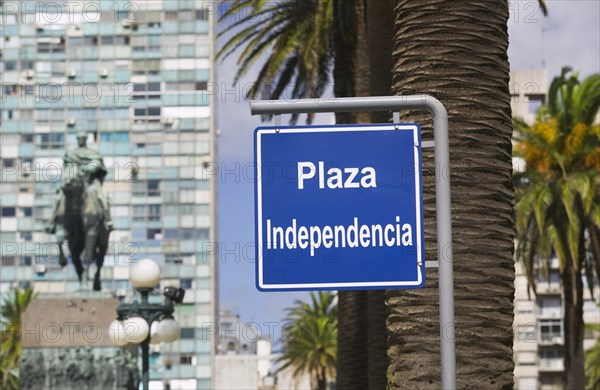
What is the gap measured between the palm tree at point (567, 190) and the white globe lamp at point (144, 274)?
19.6 m

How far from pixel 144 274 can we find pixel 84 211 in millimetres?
18812

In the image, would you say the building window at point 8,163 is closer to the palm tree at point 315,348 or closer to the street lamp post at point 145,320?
the palm tree at point 315,348

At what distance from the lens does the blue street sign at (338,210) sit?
251 inches

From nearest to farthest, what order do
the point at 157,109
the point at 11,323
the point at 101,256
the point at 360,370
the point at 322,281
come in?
the point at 322,281 → the point at 360,370 → the point at 101,256 → the point at 11,323 → the point at 157,109

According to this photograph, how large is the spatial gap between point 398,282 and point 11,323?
93.5 metres

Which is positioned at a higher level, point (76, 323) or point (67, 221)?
point (67, 221)

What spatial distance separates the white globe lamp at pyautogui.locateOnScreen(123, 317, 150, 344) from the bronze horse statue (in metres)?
18.0

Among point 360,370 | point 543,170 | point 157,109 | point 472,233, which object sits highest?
point 157,109

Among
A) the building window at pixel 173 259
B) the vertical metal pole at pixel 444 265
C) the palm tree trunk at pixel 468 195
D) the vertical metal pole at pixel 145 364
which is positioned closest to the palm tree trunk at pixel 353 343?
the vertical metal pole at pixel 145 364

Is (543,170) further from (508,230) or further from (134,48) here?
(134,48)

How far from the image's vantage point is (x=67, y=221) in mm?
40906

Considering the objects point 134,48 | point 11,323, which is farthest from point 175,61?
point 11,323

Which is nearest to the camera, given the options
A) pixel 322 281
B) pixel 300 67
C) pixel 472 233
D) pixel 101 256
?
pixel 322 281

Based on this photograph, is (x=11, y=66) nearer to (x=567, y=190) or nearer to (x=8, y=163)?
(x=8, y=163)
